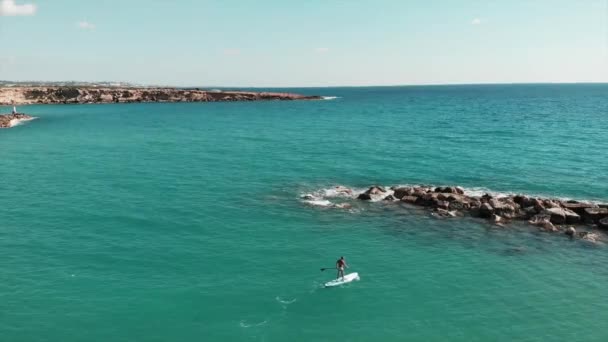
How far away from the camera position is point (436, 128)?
11956cm

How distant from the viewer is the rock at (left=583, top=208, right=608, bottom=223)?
45.8 metres

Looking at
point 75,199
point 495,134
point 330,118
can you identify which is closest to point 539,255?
point 75,199

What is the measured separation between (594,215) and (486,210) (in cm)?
1027

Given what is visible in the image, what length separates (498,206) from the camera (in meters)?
48.3

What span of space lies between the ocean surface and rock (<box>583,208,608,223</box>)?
20.7 feet

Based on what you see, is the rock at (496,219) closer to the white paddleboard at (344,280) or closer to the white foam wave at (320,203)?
the white foam wave at (320,203)

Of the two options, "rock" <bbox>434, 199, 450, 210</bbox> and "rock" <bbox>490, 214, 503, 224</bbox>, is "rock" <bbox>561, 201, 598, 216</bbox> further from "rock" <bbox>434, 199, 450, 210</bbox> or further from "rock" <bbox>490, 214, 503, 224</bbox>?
"rock" <bbox>434, 199, 450, 210</bbox>

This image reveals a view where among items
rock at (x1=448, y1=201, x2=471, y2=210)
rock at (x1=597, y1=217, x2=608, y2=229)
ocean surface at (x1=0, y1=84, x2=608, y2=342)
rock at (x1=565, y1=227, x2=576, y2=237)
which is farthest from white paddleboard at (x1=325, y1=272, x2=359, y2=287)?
rock at (x1=597, y1=217, x2=608, y2=229)

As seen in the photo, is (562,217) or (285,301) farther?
(562,217)

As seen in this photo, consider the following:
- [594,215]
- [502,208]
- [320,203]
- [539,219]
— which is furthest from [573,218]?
[320,203]

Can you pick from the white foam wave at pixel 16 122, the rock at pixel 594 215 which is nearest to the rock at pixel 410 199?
the rock at pixel 594 215

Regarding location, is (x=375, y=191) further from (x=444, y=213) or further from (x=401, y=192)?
(x=444, y=213)

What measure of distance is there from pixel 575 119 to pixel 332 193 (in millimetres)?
114541

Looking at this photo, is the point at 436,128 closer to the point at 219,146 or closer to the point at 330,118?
the point at 330,118
